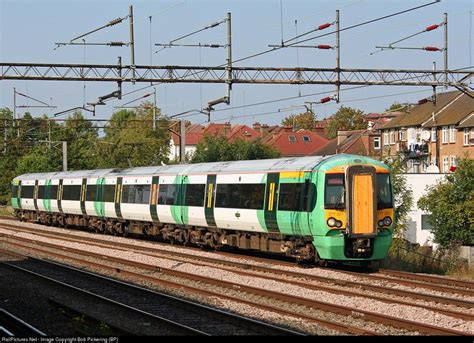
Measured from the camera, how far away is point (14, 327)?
41.0 feet

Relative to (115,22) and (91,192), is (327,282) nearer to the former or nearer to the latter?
(115,22)

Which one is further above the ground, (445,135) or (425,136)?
(445,135)

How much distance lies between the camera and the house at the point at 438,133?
57.9 metres

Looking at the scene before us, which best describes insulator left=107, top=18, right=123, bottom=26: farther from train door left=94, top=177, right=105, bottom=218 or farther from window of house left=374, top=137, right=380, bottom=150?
window of house left=374, top=137, right=380, bottom=150

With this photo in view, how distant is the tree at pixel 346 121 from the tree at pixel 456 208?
83368 millimetres

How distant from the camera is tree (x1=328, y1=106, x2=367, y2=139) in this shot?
380 feet

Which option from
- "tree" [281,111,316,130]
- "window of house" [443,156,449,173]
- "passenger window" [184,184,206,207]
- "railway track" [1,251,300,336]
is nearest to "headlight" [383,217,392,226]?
"railway track" [1,251,300,336]

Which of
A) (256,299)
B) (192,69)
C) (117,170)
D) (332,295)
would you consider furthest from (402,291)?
(117,170)

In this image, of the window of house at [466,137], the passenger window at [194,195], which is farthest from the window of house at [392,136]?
the passenger window at [194,195]

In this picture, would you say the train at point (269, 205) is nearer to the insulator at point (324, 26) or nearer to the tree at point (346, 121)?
the insulator at point (324, 26)

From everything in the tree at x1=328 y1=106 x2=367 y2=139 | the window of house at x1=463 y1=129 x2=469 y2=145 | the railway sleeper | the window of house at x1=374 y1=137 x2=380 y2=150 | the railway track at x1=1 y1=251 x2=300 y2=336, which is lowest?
the railway track at x1=1 y1=251 x2=300 y2=336

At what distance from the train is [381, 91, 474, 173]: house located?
2636 centimetres

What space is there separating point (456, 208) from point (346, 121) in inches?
3461

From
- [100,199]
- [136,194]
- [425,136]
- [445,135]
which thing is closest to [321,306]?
[136,194]
